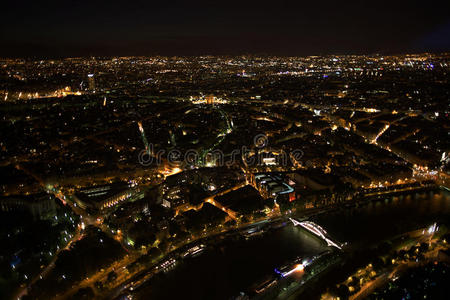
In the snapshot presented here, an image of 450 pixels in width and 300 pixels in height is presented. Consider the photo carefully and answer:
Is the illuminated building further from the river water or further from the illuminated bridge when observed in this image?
the illuminated bridge

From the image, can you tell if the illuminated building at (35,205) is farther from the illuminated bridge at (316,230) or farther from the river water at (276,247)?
the illuminated bridge at (316,230)

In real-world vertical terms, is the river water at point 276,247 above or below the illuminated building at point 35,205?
below

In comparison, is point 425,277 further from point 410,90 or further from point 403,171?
point 410,90

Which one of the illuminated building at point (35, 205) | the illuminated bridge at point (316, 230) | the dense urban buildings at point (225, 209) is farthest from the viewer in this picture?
the illuminated building at point (35, 205)

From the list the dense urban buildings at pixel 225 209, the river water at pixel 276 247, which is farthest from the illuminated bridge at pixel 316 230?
the river water at pixel 276 247

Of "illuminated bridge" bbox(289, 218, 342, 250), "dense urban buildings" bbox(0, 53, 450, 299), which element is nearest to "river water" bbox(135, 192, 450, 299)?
"dense urban buildings" bbox(0, 53, 450, 299)

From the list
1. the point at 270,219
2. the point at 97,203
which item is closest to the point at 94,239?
the point at 97,203

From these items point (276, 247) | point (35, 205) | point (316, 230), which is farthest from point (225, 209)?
point (35, 205)

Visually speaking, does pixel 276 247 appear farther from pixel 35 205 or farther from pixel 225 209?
pixel 35 205
